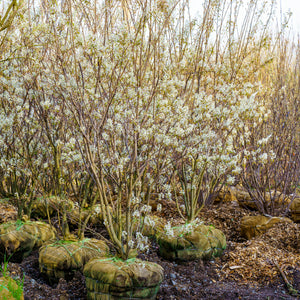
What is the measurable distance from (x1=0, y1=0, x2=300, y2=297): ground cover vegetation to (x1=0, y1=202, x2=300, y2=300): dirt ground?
0.21m

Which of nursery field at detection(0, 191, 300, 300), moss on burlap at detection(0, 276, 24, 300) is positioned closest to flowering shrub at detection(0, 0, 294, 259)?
nursery field at detection(0, 191, 300, 300)

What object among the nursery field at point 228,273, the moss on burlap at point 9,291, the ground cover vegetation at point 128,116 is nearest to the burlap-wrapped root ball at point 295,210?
the ground cover vegetation at point 128,116

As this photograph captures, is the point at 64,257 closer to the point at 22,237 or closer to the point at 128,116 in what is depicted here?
the point at 22,237

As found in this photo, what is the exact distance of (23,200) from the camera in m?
5.22

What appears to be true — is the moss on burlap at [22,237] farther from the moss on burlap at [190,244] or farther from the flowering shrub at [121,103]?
the moss on burlap at [190,244]

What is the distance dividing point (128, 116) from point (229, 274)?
2.44 metres

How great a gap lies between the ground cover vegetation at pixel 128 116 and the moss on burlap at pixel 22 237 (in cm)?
12

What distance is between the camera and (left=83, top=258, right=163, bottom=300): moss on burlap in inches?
129

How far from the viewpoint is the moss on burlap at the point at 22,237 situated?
4562 mm

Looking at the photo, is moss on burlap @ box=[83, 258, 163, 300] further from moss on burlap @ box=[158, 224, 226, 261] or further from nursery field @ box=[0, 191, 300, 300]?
moss on burlap @ box=[158, 224, 226, 261]

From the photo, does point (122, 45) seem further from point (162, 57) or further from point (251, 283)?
point (251, 283)

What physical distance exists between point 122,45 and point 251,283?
3.11 m

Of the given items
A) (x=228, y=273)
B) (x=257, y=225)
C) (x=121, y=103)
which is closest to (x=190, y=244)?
(x=228, y=273)

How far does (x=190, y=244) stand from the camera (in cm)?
466
